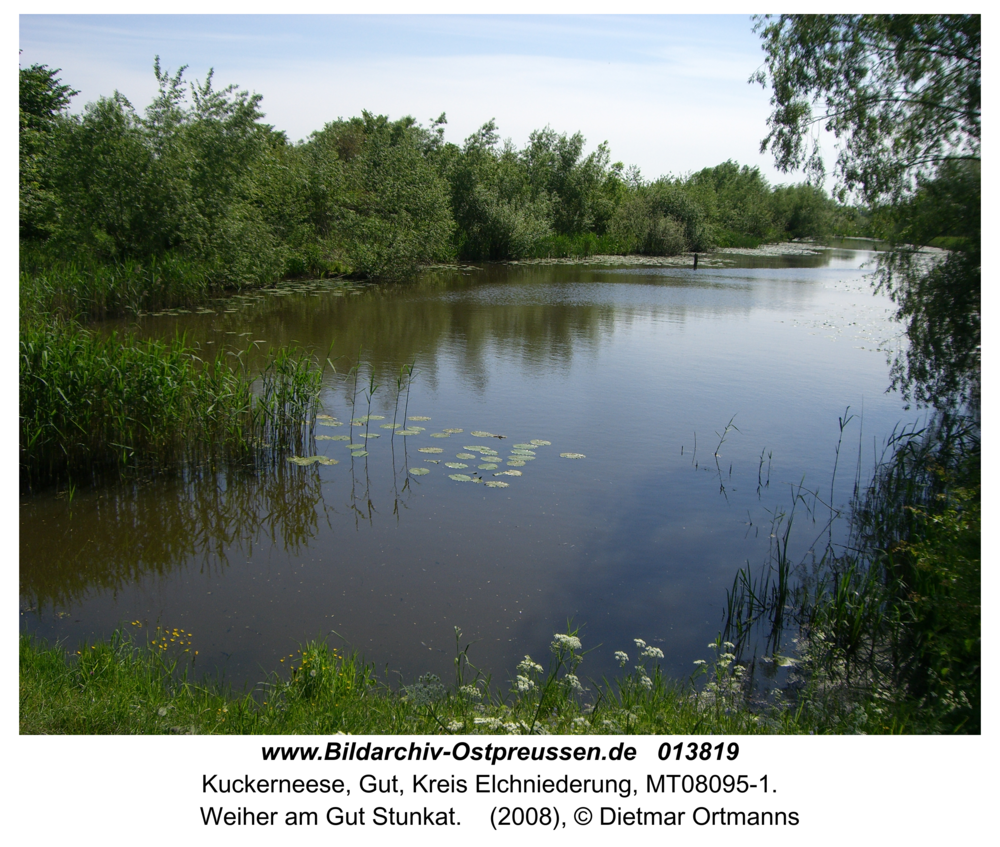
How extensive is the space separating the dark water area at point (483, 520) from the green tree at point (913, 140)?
175cm

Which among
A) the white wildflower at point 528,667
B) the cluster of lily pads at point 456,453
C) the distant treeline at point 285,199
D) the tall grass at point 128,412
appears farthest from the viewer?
the distant treeline at point 285,199

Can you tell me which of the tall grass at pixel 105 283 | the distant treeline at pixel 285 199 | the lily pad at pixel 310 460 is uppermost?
the distant treeline at pixel 285 199

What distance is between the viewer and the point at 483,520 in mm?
6480

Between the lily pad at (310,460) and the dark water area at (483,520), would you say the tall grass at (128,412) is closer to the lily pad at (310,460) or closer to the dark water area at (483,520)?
the lily pad at (310,460)

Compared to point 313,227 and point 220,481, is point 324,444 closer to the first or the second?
point 220,481

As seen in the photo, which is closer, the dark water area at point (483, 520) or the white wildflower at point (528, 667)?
the white wildflower at point (528, 667)

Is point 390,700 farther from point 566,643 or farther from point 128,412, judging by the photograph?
point 128,412

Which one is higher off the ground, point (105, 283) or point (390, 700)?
point (105, 283)

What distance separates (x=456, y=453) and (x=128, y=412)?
3.29 m

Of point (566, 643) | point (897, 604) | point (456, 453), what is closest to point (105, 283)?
point (456, 453)

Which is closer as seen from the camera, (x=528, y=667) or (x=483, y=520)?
(x=528, y=667)

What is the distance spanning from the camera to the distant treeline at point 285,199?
15352mm

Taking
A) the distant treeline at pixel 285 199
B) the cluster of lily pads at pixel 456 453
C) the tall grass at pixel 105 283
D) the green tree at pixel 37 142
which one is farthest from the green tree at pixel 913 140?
the green tree at pixel 37 142
